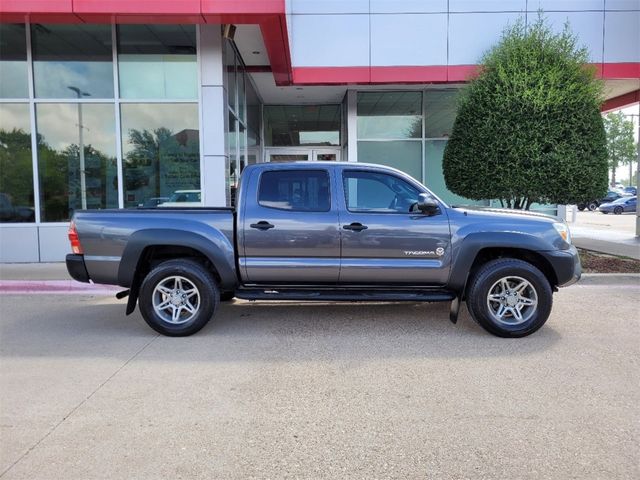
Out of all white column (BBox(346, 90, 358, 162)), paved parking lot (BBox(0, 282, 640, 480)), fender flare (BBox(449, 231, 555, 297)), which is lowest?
paved parking lot (BBox(0, 282, 640, 480))

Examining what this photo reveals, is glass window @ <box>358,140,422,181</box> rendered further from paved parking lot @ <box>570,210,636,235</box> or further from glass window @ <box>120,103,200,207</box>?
paved parking lot @ <box>570,210,636,235</box>

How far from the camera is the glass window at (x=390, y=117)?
14.6 metres

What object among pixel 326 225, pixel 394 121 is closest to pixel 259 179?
pixel 326 225

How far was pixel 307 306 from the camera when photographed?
22.8 feet

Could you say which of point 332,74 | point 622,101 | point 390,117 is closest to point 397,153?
point 390,117

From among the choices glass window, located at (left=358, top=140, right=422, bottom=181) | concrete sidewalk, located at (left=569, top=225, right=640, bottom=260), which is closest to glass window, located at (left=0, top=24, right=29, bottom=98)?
glass window, located at (left=358, top=140, right=422, bottom=181)

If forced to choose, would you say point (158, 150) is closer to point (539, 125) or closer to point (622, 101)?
point (539, 125)

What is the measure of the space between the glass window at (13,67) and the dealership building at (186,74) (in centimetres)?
3

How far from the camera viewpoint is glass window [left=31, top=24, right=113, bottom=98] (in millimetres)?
10719

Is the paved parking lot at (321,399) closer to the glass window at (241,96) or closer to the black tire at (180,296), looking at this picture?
the black tire at (180,296)

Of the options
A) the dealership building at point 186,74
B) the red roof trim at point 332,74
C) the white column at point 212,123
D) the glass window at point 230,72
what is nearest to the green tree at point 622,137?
the dealership building at point 186,74

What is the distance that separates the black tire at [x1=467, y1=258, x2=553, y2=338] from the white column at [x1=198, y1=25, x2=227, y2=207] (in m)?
6.69

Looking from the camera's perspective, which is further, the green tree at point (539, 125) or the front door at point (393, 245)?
the green tree at point (539, 125)

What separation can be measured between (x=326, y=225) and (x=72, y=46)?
28.0ft
